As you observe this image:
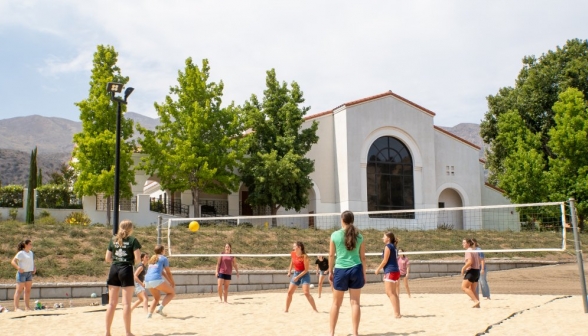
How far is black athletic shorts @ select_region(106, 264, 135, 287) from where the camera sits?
8656mm

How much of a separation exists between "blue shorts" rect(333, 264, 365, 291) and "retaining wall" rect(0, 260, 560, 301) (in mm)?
11336

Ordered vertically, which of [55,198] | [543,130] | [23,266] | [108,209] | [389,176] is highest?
[543,130]

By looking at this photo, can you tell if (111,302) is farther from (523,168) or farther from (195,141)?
(523,168)

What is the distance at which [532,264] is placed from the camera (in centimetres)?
2456

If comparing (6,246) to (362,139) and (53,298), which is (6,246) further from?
(362,139)

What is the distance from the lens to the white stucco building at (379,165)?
37.2m

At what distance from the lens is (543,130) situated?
4556 cm

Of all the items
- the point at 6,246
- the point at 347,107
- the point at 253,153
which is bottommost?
the point at 6,246

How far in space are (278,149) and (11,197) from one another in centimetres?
1437

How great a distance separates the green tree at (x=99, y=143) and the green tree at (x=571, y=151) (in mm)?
26601

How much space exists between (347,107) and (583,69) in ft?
64.9

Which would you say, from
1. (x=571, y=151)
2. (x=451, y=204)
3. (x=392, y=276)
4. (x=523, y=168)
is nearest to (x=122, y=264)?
(x=392, y=276)

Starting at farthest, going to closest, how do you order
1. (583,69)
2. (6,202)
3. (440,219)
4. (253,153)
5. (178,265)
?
(583,69) → (440,219) → (253,153) → (6,202) → (178,265)

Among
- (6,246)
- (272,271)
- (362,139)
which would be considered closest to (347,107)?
(362,139)
